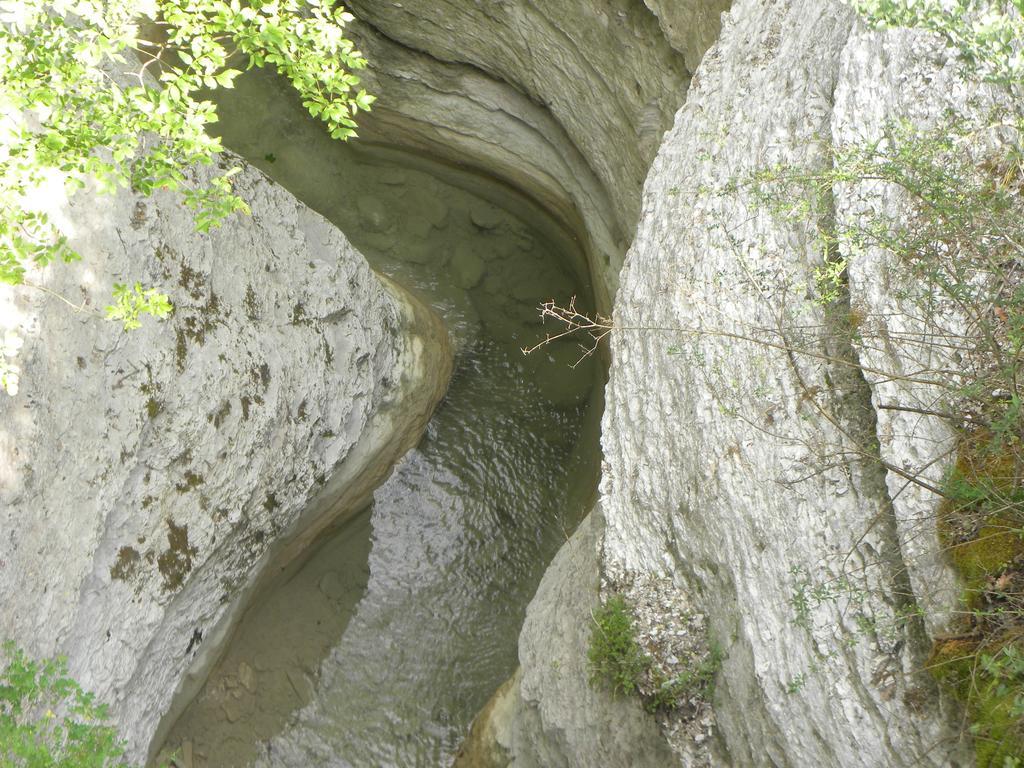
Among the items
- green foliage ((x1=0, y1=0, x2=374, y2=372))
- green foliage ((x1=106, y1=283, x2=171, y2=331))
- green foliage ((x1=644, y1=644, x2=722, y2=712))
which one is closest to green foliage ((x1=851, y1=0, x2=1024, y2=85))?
green foliage ((x1=0, y1=0, x2=374, y2=372))

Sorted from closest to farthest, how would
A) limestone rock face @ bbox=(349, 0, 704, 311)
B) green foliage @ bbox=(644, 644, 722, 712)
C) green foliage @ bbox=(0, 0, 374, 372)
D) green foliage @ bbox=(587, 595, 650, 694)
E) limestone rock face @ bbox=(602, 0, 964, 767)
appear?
green foliage @ bbox=(0, 0, 374, 372)
limestone rock face @ bbox=(602, 0, 964, 767)
green foliage @ bbox=(644, 644, 722, 712)
green foliage @ bbox=(587, 595, 650, 694)
limestone rock face @ bbox=(349, 0, 704, 311)

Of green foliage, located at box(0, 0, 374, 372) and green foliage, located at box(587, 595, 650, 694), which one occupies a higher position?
green foliage, located at box(0, 0, 374, 372)

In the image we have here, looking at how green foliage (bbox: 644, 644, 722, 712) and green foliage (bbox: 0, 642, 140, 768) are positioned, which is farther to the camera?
green foliage (bbox: 644, 644, 722, 712)

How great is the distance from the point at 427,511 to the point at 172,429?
3296 millimetres

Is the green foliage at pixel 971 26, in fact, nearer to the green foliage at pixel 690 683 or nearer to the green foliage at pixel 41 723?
the green foliage at pixel 690 683

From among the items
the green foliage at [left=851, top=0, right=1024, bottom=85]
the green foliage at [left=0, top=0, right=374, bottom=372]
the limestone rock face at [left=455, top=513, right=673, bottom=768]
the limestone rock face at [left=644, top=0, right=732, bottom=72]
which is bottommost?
the limestone rock face at [left=455, top=513, right=673, bottom=768]

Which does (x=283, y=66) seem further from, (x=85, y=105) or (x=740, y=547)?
(x=740, y=547)

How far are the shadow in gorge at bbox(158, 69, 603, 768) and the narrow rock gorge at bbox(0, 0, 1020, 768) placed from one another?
33mm

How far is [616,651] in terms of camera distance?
473cm

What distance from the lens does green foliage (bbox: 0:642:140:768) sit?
3729mm

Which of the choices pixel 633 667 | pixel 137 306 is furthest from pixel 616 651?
pixel 137 306

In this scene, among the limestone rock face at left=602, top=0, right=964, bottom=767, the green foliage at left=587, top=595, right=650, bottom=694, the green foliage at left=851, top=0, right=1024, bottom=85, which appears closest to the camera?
the green foliage at left=851, top=0, right=1024, bottom=85

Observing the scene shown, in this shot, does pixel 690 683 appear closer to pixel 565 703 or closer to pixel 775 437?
pixel 565 703

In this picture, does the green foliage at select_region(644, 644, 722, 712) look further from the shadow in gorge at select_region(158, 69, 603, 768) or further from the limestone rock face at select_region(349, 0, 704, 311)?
the limestone rock face at select_region(349, 0, 704, 311)
